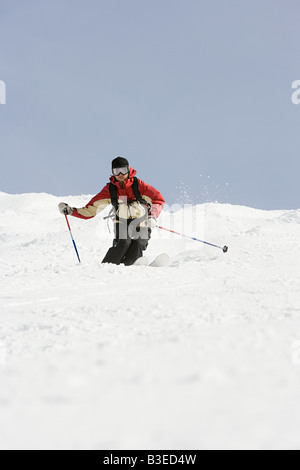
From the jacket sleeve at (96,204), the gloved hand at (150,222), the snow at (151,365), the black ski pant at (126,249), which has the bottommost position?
the snow at (151,365)

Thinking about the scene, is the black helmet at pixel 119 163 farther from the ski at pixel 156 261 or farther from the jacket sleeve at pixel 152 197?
the ski at pixel 156 261

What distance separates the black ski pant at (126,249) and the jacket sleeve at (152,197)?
1.29 ft

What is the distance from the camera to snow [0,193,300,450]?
1.53m

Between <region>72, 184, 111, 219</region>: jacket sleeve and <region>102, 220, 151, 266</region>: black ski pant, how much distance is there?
1.97ft

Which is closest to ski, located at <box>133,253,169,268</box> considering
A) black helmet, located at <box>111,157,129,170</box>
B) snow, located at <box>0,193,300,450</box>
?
black helmet, located at <box>111,157,129,170</box>

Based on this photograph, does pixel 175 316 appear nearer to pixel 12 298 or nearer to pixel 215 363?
pixel 215 363

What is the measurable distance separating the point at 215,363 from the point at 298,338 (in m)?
0.66

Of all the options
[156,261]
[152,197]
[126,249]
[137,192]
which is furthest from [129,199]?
[156,261]

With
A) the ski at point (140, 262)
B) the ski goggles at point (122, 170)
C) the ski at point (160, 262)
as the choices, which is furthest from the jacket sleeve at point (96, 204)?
the ski at point (160, 262)

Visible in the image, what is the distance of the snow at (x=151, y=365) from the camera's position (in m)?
1.53

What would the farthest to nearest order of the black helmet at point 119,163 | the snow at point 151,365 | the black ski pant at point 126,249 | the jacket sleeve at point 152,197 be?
the jacket sleeve at point 152,197 → the black ski pant at point 126,249 → the black helmet at point 119,163 → the snow at point 151,365

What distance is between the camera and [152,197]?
6.88 metres

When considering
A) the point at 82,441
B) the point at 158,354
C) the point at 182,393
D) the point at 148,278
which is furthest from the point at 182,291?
the point at 82,441

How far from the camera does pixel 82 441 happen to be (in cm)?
149
